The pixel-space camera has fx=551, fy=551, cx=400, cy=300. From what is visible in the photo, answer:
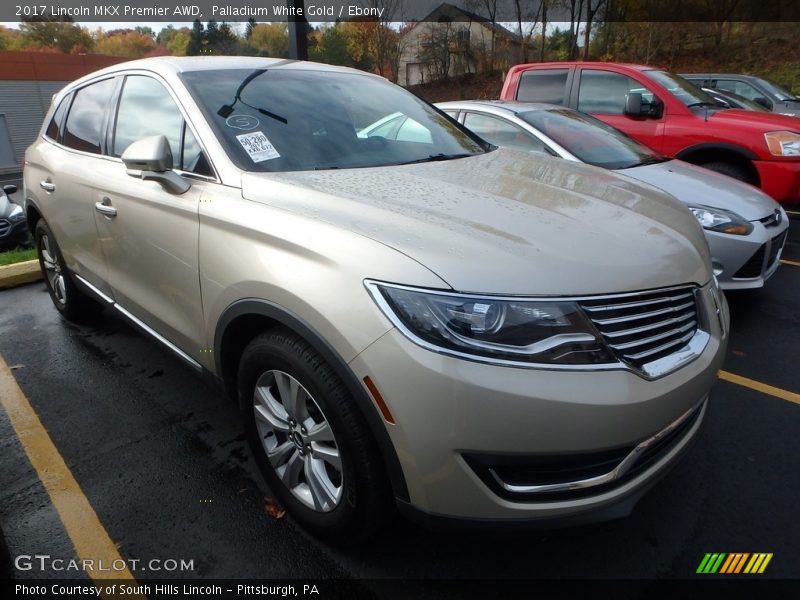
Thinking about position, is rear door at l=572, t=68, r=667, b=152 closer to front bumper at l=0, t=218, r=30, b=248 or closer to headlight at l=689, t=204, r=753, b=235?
headlight at l=689, t=204, r=753, b=235

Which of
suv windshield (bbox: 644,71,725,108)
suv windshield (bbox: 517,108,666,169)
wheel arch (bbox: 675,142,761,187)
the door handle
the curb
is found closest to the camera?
the door handle

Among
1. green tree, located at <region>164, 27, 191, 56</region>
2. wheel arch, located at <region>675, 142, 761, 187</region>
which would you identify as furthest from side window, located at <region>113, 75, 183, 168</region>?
green tree, located at <region>164, 27, 191, 56</region>

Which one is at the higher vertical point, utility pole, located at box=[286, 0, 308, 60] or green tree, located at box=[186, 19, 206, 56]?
green tree, located at box=[186, 19, 206, 56]

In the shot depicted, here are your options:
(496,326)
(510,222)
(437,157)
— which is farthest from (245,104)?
(496,326)

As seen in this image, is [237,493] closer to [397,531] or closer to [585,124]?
[397,531]

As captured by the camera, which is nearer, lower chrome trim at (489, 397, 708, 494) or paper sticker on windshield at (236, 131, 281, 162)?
lower chrome trim at (489, 397, 708, 494)

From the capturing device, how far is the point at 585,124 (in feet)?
16.6

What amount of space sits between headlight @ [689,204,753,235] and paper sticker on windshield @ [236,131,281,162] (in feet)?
9.90

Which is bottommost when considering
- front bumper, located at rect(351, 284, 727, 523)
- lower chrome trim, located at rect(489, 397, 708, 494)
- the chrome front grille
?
lower chrome trim, located at rect(489, 397, 708, 494)

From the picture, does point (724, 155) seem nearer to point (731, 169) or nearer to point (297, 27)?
point (731, 169)

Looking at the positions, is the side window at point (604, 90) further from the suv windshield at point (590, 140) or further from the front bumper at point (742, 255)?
the front bumper at point (742, 255)

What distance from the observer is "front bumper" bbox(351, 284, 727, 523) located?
152 cm

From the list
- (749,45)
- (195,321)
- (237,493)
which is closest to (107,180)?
(195,321)

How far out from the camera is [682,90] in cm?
627
